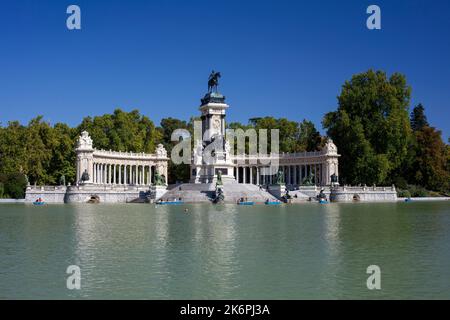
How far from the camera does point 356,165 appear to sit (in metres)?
71.2

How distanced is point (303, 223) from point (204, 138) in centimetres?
4631

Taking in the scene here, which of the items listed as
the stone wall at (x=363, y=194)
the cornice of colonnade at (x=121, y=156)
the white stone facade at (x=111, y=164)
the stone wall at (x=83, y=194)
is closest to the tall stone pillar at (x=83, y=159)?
the white stone facade at (x=111, y=164)

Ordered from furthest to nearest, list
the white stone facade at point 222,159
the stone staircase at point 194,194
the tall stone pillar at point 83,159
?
the white stone facade at point 222,159 → the tall stone pillar at point 83,159 → the stone staircase at point 194,194

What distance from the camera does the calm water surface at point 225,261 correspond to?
41.6 ft

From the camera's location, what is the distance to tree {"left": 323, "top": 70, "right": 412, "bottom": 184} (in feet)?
230

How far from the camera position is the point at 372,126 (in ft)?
236

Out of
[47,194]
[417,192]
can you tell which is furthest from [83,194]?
[417,192]

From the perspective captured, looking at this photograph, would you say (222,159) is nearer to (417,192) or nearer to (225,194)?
(225,194)

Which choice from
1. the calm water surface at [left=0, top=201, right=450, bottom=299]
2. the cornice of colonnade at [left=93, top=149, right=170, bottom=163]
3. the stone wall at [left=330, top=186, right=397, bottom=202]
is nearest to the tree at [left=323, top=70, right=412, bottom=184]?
A: the stone wall at [left=330, top=186, right=397, bottom=202]

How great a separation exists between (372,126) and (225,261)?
59.6 metres

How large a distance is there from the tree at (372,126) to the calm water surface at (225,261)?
149ft

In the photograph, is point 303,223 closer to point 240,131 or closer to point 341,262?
point 341,262

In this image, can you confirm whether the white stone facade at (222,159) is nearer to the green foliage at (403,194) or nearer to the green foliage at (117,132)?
the green foliage at (403,194)
